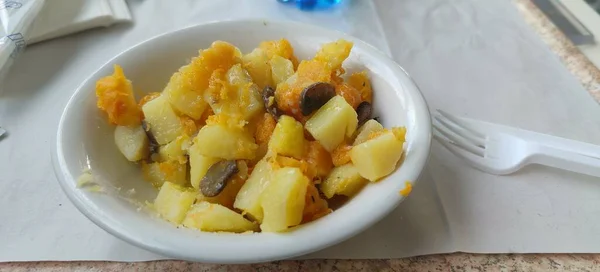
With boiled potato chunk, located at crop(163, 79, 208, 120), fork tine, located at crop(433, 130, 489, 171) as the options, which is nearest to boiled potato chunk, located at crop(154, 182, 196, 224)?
boiled potato chunk, located at crop(163, 79, 208, 120)

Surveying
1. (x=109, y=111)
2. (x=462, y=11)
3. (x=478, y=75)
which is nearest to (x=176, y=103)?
(x=109, y=111)

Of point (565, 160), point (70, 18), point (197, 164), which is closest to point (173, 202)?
point (197, 164)

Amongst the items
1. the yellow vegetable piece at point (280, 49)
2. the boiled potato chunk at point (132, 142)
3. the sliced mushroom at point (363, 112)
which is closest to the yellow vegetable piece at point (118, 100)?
the boiled potato chunk at point (132, 142)

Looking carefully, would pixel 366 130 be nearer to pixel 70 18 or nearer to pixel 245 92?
pixel 245 92

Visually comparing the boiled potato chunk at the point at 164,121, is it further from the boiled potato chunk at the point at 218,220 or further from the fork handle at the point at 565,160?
the fork handle at the point at 565,160

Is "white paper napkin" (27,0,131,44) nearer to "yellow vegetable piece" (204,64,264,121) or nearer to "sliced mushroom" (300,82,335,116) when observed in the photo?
"yellow vegetable piece" (204,64,264,121)

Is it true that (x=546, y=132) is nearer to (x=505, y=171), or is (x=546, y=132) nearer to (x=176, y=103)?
(x=505, y=171)
